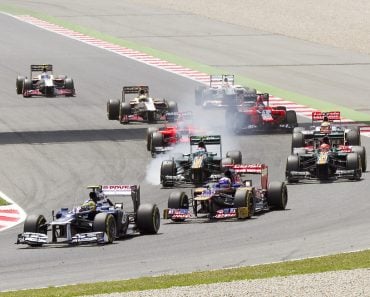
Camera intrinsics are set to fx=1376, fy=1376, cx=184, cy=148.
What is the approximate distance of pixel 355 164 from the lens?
43.4 metres

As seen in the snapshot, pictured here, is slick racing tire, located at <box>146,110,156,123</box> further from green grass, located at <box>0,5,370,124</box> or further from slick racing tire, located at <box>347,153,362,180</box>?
slick racing tire, located at <box>347,153,362,180</box>

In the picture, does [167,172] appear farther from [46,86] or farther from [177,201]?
[46,86]

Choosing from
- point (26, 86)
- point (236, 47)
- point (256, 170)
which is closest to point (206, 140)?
point (256, 170)

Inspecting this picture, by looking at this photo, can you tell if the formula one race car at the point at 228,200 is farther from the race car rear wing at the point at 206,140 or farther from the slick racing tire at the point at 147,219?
the race car rear wing at the point at 206,140

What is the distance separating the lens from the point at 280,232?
3547cm

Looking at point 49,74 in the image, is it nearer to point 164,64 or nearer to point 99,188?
point 164,64

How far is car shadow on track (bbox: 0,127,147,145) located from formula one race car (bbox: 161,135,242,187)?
10972 mm

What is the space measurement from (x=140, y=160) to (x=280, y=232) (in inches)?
584

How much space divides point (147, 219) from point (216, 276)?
24.3ft

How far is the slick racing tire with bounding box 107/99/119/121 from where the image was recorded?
60219 millimetres

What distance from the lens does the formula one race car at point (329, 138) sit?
45312 mm

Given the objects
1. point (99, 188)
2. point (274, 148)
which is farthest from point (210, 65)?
point (99, 188)

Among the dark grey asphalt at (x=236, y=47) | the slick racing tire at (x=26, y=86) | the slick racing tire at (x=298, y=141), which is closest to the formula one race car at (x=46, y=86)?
the slick racing tire at (x=26, y=86)

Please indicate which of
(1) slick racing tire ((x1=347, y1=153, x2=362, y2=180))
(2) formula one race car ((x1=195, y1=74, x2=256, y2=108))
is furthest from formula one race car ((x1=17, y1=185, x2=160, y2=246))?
(2) formula one race car ((x1=195, y1=74, x2=256, y2=108))
